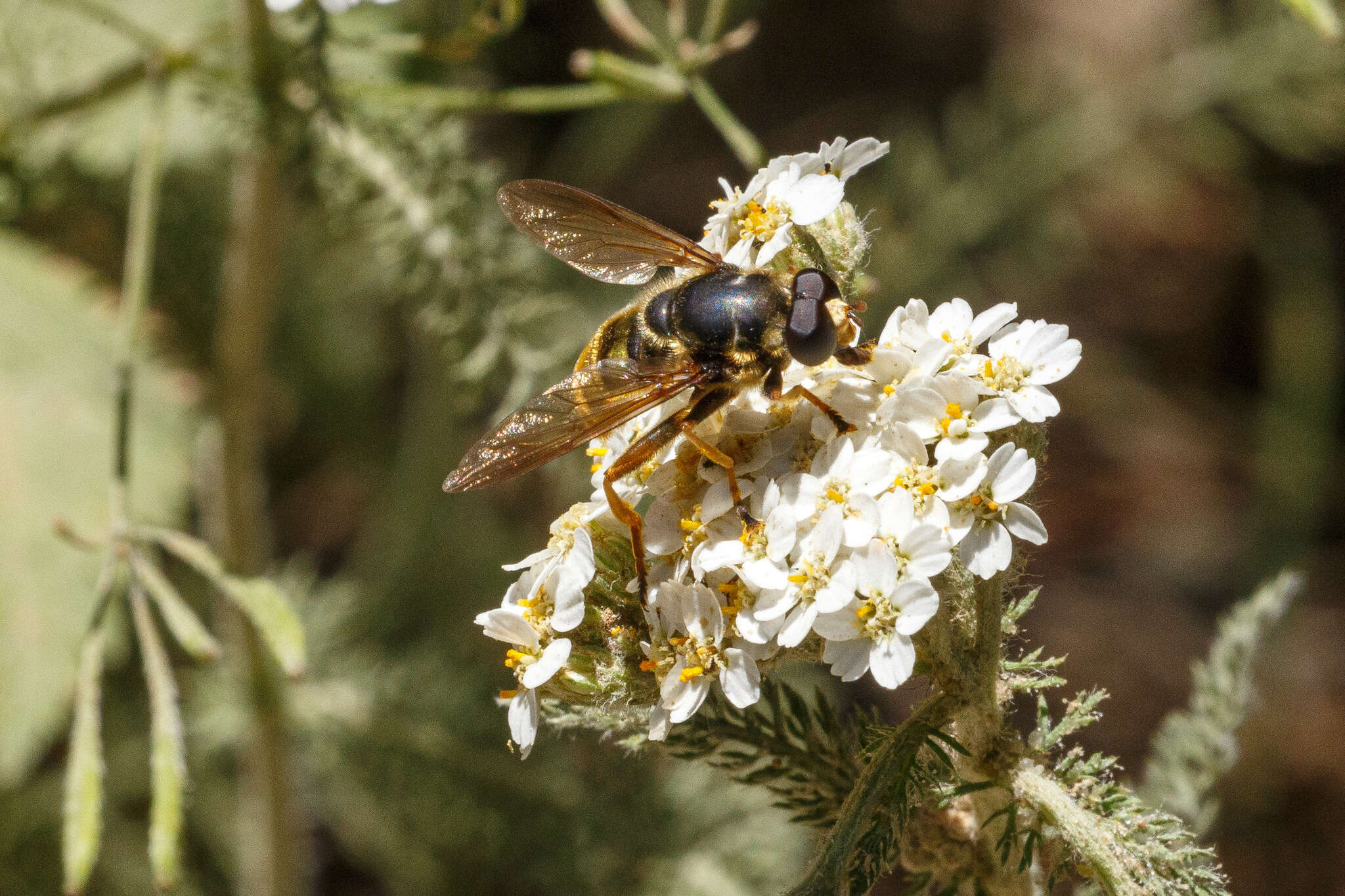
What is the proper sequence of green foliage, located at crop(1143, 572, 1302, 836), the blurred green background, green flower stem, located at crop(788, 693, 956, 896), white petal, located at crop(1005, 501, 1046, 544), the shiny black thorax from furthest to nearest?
1. the blurred green background
2. green foliage, located at crop(1143, 572, 1302, 836)
3. the shiny black thorax
4. white petal, located at crop(1005, 501, 1046, 544)
5. green flower stem, located at crop(788, 693, 956, 896)

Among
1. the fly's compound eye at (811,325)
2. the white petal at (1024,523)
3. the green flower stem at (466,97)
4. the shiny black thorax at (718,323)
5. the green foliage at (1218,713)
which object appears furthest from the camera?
the green flower stem at (466,97)

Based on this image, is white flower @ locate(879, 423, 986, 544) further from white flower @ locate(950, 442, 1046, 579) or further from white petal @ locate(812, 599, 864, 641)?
white petal @ locate(812, 599, 864, 641)

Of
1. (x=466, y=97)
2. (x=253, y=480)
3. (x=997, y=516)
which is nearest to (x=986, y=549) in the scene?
(x=997, y=516)

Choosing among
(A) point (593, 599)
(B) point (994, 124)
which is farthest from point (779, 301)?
(B) point (994, 124)

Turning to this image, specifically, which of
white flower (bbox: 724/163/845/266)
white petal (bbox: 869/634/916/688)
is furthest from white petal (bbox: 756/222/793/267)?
white petal (bbox: 869/634/916/688)

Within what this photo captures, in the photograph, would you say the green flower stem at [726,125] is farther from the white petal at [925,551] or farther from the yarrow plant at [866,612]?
the white petal at [925,551]

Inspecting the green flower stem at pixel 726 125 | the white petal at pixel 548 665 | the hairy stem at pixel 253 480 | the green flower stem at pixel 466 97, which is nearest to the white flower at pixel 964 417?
the white petal at pixel 548 665

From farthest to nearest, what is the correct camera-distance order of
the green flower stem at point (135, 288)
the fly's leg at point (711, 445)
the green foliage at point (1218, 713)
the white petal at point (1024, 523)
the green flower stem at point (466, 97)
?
the green flower stem at point (466, 97), the green flower stem at point (135, 288), the green foliage at point (1218, 713), the fly's leg at point (711, 445), the white petal at point (1024, 523)
